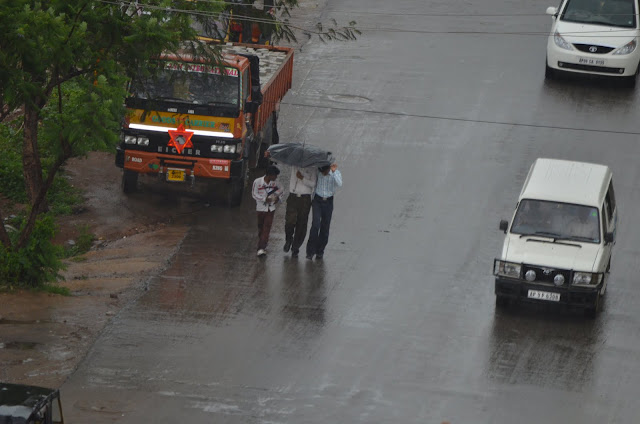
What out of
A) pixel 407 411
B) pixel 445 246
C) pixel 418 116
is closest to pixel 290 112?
pixel 418 116

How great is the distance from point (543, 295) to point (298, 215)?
436 centimetres

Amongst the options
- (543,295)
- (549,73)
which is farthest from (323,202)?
(549,73)

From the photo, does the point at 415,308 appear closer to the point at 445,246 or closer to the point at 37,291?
the point at 445,246

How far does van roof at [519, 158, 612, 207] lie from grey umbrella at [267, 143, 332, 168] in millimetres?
3113

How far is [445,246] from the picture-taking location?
786 inches

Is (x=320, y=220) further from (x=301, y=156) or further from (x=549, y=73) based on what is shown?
(x=549, y=73)

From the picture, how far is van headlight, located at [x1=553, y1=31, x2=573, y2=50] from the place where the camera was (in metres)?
28.0

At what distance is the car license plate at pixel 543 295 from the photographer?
54.7 ft

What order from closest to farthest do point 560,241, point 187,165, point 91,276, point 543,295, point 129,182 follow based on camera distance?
point 543,295 < point 560,241 < point 91,276 < point 187,165 < point 129,182

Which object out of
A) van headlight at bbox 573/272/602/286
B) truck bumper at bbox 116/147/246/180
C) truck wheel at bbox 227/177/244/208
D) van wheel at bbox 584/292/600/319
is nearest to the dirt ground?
truck wheel at bbox 227/177/244/208

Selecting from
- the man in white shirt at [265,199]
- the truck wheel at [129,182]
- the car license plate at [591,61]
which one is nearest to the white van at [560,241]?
the man in white shirt at [265,199]

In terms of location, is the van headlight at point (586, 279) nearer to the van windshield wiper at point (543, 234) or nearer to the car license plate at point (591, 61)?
the van windshield wiper at point (543, 234)

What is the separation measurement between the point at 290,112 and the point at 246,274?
30.3 feet

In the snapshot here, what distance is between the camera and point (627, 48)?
27859 mm
